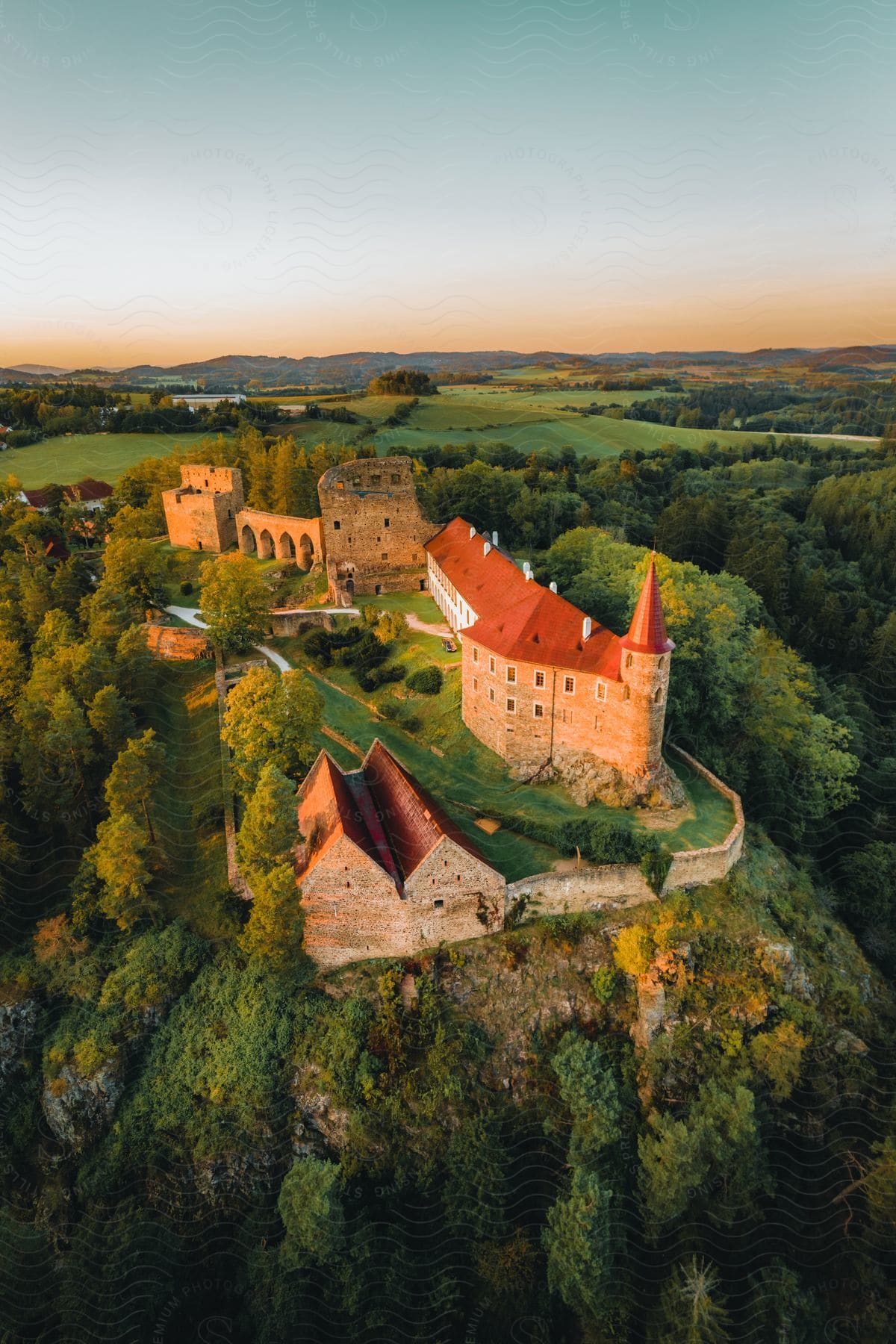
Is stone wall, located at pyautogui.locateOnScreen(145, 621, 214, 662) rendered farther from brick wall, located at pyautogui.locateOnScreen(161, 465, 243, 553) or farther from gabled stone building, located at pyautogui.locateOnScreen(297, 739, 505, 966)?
gabled stone building, located at pyautogui.locateOnScreen(297, 739, 505, 966)

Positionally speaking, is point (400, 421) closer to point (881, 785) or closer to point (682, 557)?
point (682, 557)

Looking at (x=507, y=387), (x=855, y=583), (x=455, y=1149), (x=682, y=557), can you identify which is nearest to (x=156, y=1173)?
A: (x=455, y=1149)

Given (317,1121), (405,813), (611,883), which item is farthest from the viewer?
(405,813)

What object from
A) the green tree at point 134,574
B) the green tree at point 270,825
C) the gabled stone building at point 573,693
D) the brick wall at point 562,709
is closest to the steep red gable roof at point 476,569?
the gabled stone building at point 573,693

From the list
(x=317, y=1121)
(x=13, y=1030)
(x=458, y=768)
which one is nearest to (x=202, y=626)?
(x=458, y=768)

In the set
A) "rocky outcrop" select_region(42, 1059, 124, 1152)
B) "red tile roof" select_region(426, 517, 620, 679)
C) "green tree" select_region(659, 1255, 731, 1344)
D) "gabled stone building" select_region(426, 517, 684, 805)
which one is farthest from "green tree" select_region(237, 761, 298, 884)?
"green tree" select_region(659, 1255, 731, 1344)

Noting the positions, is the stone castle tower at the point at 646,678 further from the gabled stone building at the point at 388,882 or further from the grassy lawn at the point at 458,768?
the gabled stone building at the point at 388,882

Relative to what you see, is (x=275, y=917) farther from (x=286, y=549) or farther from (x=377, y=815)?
(x=286, y=549)
